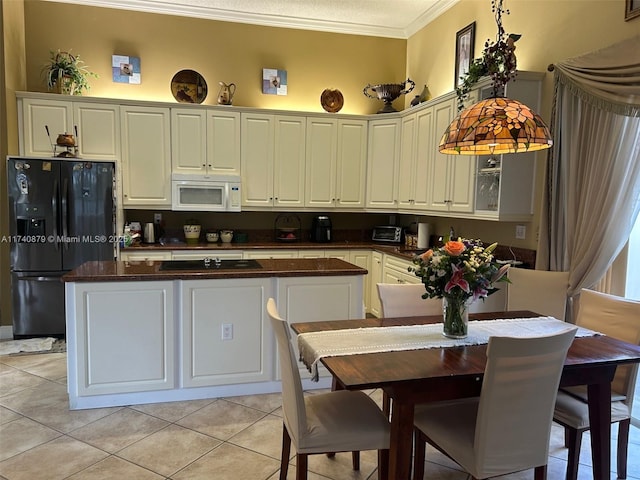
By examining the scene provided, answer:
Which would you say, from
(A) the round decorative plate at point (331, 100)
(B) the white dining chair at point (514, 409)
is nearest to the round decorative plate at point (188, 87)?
(A) the round decorative plate at point (331, 100)

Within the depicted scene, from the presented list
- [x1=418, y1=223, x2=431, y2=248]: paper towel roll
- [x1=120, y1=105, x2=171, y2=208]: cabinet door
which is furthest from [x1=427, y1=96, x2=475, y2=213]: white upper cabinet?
[x1=120, y1=105, x2=171, y2=208]: cabinet door

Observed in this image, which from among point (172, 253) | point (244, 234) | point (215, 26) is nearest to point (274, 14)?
point (215, 26)

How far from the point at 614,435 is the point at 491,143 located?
2003 mm

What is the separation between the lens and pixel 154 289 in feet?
9.75

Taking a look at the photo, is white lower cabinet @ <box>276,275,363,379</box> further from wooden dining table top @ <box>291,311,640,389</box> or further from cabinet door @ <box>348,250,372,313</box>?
cabinet door @ <box>348,250,372,313</box>

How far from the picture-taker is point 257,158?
4996mm

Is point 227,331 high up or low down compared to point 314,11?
down

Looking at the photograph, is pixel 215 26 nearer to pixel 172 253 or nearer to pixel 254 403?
pixel 172 253

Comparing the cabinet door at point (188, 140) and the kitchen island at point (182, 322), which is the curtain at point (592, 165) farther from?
the cabinet door at point (188, 140)

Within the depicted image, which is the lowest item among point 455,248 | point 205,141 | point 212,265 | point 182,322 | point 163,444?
point 163,444

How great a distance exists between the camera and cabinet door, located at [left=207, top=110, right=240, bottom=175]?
15.9 ft

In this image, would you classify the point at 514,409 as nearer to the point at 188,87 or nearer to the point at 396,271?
the point at 396,271

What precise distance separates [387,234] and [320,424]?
374cm

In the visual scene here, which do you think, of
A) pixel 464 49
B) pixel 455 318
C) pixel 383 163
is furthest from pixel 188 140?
pixel 455 318
